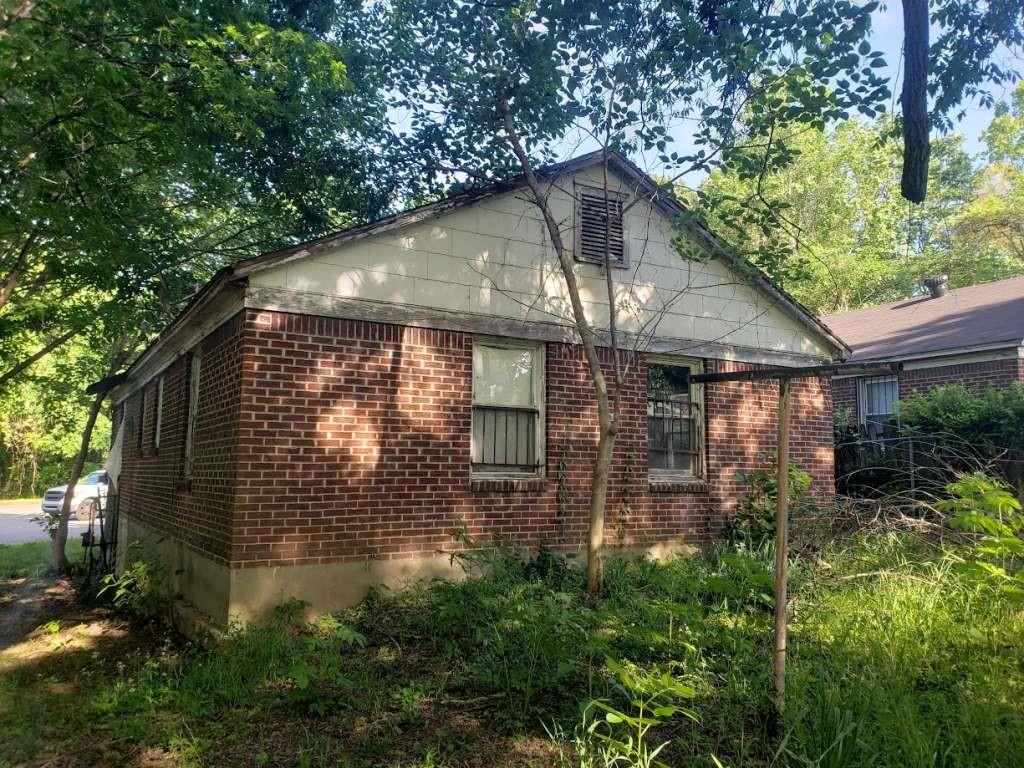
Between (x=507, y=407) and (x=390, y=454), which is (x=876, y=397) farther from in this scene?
(x=390, y=454)

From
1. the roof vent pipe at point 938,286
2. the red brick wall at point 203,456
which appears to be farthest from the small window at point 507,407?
the roof vent pipe at point 938,286

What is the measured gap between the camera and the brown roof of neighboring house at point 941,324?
1549 centimetres

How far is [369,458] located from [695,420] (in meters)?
4.90

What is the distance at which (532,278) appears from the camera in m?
8.67

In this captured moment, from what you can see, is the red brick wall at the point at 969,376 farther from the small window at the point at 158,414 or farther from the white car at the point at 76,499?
the white car at the point at 76,499

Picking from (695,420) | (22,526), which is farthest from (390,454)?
(22,526)

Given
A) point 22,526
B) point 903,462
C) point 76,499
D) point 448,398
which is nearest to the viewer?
point 448,398

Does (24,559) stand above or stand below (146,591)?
below

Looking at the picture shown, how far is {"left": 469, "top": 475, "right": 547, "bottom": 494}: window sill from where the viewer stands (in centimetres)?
797

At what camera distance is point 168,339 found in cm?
945

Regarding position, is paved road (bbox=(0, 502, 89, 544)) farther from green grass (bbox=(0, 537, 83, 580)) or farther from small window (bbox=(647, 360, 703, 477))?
small window (bbox=(647, 360, 703, 477))

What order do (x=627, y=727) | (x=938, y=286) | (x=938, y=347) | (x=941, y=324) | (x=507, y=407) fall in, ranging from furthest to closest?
(x=938, y=286), (x=941, y=324), (x=938, y=347), (x=507, y=407), (x=627, y=727)

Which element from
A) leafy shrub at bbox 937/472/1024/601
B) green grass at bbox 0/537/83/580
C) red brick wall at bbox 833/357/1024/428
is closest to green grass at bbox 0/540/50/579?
green grass at bbox 0/537/83/580

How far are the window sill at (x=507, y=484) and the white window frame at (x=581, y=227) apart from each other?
2.98 metres
